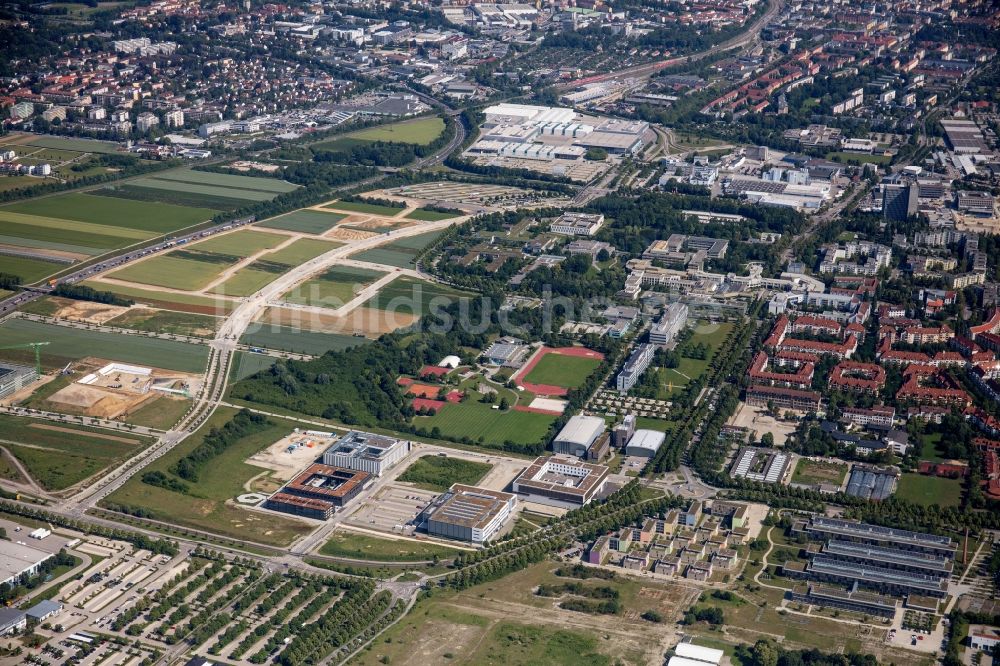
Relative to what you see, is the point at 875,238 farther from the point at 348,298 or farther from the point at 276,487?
the point at 276,487

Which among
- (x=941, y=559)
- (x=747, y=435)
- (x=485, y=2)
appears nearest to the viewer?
(x=941, y=559)

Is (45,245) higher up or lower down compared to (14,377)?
lower down

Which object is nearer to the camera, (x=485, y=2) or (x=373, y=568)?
(x=373, y=568)

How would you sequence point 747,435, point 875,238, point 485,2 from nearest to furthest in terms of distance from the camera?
point 747,435
point 875,238
point 485,2

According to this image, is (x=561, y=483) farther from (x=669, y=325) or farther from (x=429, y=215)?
(x=429, y=215)

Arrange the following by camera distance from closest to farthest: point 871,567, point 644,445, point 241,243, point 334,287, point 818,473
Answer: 1. point 871,567
2. point 818,473
3. point 644,445
4. point 334,287
5. point 241,243

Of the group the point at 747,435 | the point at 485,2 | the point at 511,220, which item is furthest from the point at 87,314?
the point at 485,2

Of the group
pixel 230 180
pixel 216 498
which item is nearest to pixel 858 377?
pixel 216 498
